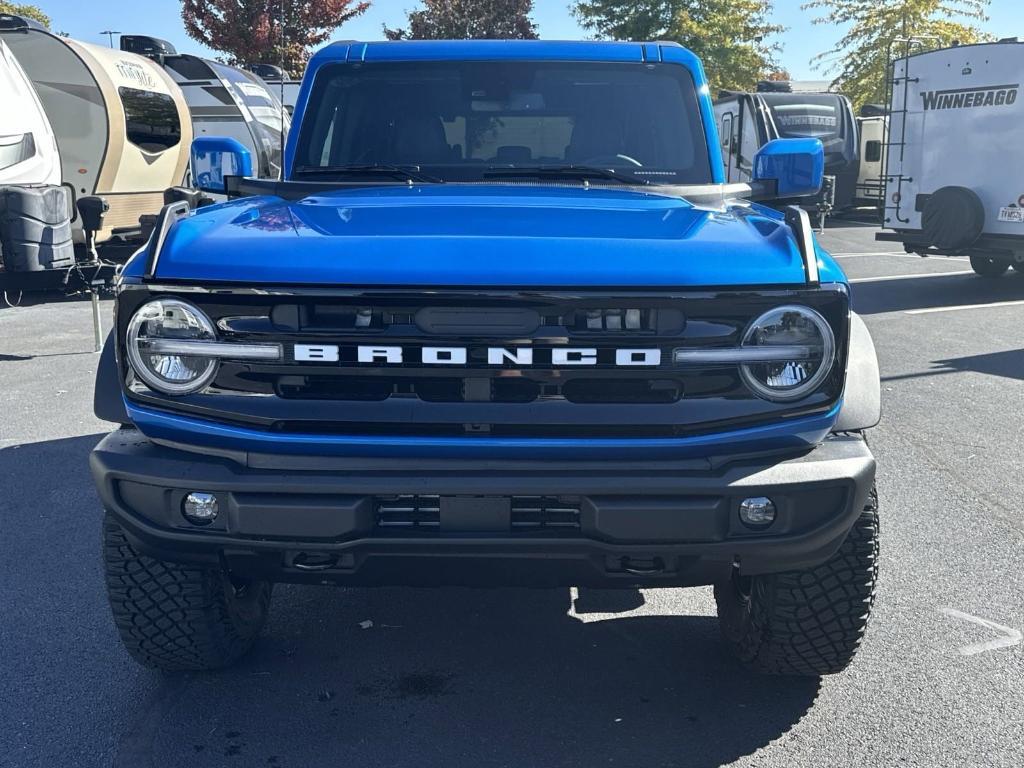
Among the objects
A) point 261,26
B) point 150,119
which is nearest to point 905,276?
point 150,119

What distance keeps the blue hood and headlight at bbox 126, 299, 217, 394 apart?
86 mm

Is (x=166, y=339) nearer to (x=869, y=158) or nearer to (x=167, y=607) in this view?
(x=167, y=607)

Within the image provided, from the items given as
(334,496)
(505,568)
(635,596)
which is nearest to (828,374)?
(505,568)

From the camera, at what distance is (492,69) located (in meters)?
4.39

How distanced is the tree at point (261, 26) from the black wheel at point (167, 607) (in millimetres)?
33333

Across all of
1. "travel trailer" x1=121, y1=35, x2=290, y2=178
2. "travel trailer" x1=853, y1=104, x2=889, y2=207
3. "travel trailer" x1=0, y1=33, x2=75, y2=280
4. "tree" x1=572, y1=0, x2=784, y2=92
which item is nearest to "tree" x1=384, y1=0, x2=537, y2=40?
"tree" x1=572, y1=0, x2=784, y2=92

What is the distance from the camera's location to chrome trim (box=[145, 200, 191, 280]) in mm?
2748

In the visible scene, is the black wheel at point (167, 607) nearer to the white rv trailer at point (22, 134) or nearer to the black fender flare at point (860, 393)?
the black fender flare at point (860, 393)

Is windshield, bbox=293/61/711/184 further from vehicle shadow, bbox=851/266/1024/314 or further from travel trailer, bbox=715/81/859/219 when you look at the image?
travel trailer, bbox=715/81/859/219

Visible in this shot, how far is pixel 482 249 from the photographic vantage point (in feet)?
8.86

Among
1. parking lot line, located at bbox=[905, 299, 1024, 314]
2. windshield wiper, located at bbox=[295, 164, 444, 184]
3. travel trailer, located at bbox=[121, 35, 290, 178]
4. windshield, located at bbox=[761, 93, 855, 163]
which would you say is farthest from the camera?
windshield, located at bbox=[761, 93, 855, 163]

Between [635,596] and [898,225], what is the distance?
11.8 m

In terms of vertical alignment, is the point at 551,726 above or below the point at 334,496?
below

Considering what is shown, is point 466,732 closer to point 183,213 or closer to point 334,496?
point 334,496
